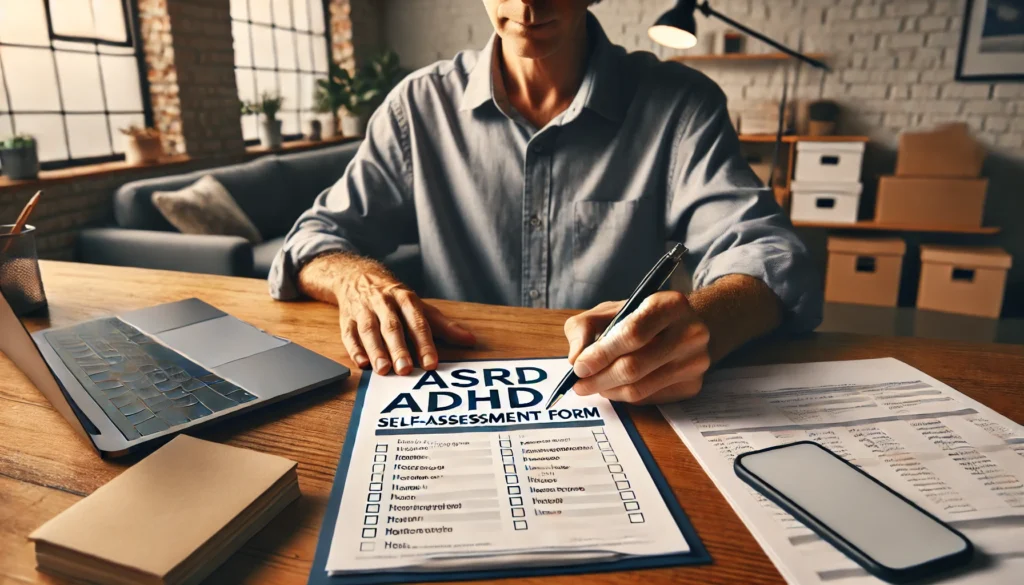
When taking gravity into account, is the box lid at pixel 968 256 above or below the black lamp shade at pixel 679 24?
below

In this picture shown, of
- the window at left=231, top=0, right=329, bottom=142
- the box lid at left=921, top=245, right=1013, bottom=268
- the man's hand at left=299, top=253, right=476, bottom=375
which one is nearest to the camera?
the man's hand at left=299, top=253, right=476, bottom=375

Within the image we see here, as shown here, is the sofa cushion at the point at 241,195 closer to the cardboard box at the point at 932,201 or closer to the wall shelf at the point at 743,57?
the wall shelf at the point at 743,57

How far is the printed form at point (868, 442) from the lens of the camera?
0.43m

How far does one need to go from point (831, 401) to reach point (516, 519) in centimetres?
37

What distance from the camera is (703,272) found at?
100 cm

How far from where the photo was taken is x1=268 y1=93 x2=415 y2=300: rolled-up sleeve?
4.15 ft

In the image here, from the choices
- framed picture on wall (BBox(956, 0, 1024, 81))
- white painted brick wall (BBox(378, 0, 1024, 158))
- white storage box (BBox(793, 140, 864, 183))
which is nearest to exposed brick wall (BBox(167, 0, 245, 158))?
white painted brick wall (BBox(378, 0, 1024, 158))

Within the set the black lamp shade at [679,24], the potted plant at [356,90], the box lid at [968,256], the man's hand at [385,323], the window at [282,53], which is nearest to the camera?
the man's hand at [385,323]

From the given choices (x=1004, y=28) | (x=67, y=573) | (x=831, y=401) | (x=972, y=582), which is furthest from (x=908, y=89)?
(x=67, y=573)

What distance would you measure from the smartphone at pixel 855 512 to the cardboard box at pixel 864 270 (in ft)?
12.1

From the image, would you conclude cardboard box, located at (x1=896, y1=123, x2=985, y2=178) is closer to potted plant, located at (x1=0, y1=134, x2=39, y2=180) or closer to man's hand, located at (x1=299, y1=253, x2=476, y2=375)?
man's hand, located at (x1=299, y1=253, x2=476, y2=375)

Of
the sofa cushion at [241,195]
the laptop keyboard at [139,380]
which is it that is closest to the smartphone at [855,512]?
the laptop keyboard at [139,380]

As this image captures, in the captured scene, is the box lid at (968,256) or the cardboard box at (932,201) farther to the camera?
the cardboard box at (932,201)

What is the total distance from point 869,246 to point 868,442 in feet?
12.1
